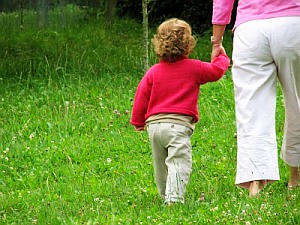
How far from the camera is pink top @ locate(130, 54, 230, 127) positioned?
→ 610cm

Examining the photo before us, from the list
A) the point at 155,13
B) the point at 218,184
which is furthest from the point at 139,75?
the point at 155,13

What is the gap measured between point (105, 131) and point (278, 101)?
2043mm

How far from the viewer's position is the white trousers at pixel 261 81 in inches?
227

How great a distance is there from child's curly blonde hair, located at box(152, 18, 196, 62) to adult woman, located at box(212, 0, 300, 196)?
362 millimetres

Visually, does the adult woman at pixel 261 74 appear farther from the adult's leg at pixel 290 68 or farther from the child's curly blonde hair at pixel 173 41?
the child's curly blonde hair at pixel 173 41

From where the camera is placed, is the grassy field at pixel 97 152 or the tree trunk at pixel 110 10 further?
the tree trunk at pixel 110 10

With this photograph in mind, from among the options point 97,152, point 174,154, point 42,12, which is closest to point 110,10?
point 42,12

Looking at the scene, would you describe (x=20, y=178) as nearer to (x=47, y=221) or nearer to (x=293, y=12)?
(x=47, y=221)

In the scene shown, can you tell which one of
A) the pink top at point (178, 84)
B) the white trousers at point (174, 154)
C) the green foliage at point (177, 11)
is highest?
the pink top at point (178, 84)

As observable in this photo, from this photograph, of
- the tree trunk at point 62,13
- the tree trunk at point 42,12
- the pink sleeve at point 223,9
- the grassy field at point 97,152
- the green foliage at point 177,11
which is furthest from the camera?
the green foliage at point 177,11

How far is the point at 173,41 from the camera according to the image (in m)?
6.11

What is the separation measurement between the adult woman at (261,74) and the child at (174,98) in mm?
315

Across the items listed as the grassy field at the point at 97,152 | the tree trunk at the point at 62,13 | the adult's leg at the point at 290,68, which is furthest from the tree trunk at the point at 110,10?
the adult's leg at the point at 290,68

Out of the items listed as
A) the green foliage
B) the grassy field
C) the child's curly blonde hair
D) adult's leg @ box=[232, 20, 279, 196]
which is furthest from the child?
the green foliage
